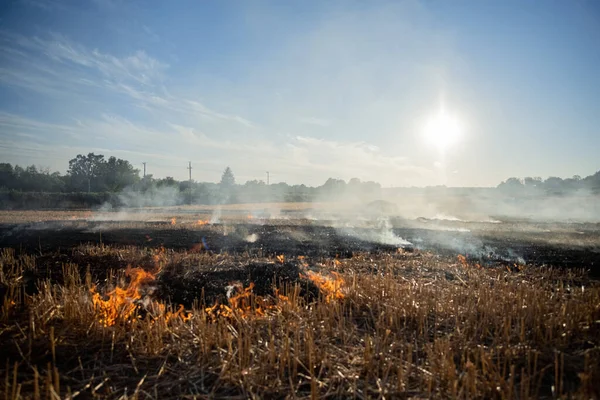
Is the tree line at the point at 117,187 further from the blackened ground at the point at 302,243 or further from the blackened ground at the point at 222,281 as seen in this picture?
the blackened ground at the point at 222,281

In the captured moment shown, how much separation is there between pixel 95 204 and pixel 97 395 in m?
58.7

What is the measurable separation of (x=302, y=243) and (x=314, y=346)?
13201 mm

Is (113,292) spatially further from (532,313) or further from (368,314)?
(532,313)

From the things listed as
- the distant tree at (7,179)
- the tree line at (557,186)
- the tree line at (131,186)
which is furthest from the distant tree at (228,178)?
the tree line at (557,186)

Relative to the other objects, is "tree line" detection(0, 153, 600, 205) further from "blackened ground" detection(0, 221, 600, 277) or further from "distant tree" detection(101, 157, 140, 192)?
"blackened ground" detection(0, 221, 600, 277)

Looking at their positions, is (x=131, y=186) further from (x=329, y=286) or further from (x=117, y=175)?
(x=329, y=286)

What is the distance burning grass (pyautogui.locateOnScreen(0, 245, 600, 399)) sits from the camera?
320cm

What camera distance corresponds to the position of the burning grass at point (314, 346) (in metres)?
3.20

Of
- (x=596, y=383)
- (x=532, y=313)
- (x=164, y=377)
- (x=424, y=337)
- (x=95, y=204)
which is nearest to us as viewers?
(x=596, y=383)

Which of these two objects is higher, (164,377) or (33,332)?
(33,332)

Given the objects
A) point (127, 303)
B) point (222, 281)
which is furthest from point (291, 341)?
point (222, 281)

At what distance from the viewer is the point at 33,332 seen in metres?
3.99

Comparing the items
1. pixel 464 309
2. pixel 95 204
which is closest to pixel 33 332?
pixel 464 309

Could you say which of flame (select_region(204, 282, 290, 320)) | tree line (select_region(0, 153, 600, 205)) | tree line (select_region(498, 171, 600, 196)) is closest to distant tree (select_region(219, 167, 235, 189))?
tree line (select_region(0, 153, 600, 205))
